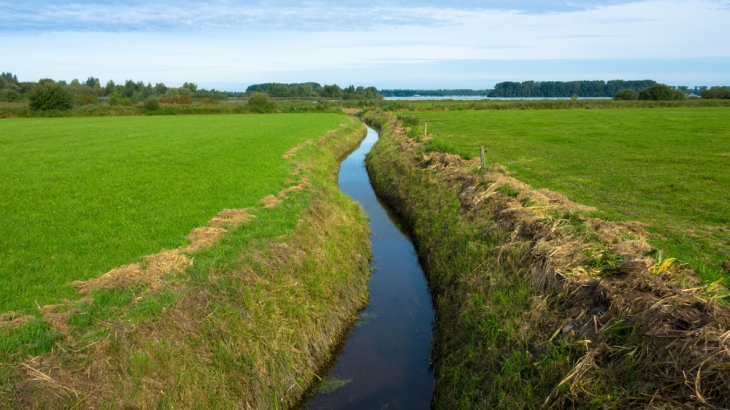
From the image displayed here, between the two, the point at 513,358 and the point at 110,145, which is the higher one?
the point at 110,145

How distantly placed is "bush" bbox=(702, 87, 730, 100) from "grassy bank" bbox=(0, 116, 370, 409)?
110465mm

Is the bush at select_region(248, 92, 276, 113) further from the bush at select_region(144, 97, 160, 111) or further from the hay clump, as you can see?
the hay clump

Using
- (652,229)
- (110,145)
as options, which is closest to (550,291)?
(652,229)

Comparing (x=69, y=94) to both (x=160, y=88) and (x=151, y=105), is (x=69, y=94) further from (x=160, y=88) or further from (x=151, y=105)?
(x=160, y=88)

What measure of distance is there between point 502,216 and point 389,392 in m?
5.29

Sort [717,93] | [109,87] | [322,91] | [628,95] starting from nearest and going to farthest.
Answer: [717,93] → [628,95] → [109,87] → [322,91]

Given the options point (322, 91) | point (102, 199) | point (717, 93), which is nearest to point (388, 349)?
point (102, 199)

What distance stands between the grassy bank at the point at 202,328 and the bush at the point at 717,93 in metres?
110

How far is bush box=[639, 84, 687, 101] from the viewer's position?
295ft

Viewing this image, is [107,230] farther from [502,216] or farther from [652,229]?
[652,229]

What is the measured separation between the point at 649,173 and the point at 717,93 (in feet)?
329

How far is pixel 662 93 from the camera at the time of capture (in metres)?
91.6

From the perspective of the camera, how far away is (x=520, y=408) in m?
5.04

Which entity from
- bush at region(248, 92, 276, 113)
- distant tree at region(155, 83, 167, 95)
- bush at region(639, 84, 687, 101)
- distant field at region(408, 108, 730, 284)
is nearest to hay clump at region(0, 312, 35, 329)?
distant field at region(408, 108, 730, 284)
